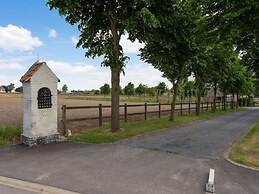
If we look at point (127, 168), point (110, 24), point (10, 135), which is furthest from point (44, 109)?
point (110, 24)

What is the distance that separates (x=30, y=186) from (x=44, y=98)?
4496 millimetres

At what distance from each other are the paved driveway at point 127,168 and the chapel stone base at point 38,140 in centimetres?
29

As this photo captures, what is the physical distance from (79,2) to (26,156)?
614 cm

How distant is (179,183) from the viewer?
5273mm

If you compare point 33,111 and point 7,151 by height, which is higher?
point 33,111

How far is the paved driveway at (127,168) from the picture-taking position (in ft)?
16.7

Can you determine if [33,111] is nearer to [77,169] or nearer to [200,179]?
[77,169]

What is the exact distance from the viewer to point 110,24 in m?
11.9

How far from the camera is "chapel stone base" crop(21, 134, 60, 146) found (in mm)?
8523

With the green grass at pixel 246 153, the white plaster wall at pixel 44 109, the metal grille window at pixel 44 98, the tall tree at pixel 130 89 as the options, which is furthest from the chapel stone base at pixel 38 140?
the tall tree at pixel 130 89

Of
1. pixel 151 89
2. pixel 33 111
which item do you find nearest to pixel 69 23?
pixel 33 111

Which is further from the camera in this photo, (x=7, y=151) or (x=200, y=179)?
(x=7, y=151)

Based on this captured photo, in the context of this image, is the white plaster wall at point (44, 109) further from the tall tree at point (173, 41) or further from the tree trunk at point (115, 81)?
the tall tree at point (173, 41)

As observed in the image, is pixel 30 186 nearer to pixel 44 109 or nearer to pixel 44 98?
pixel 44 109
